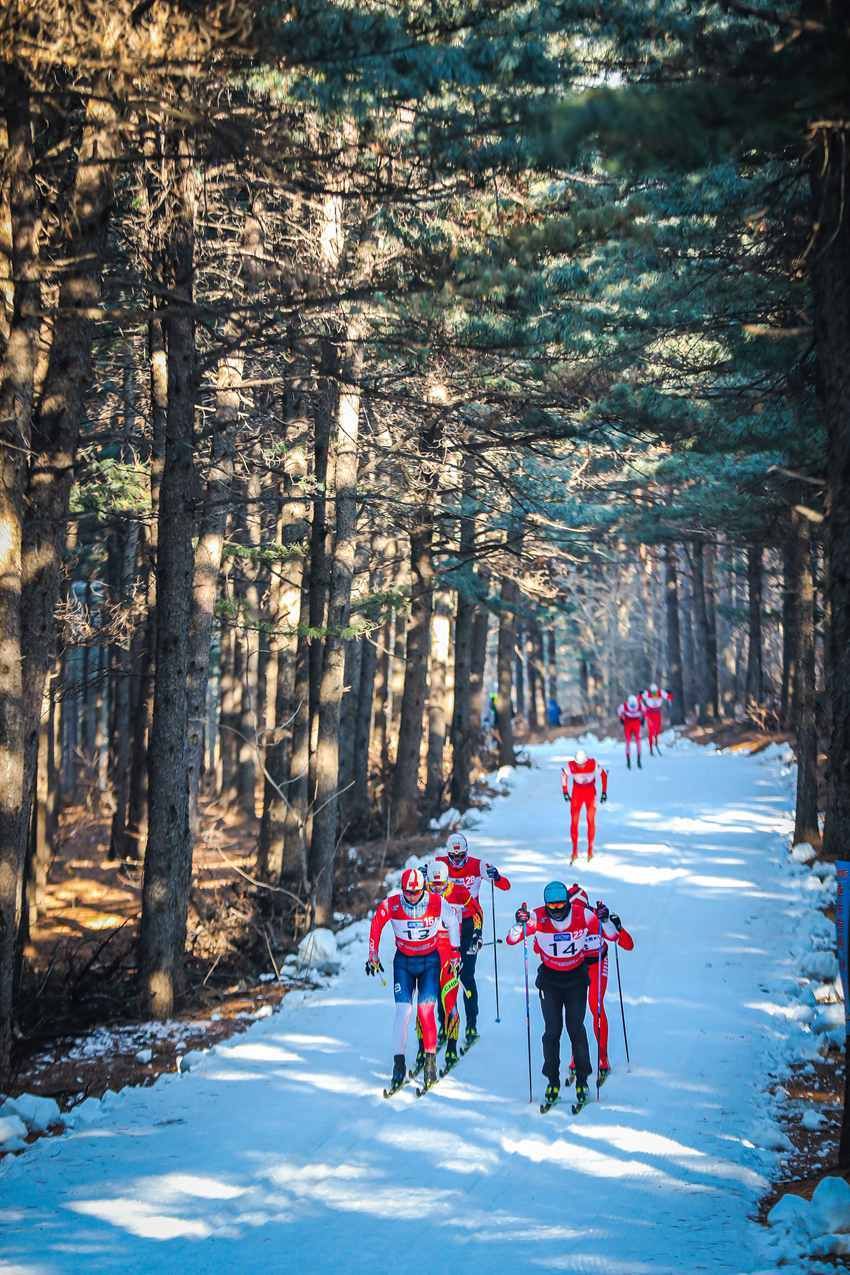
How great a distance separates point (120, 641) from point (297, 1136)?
9.64 metres

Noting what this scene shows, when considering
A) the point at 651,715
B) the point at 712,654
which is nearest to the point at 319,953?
the point at 651,715

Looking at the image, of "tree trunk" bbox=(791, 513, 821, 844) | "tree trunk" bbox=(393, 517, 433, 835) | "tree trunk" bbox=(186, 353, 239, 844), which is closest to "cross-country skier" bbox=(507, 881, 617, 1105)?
"tree trunk" bbox=(186, 353, 239, 844)

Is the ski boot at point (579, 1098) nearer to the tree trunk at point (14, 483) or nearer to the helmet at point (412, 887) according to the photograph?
the helmet at point (412, 887)

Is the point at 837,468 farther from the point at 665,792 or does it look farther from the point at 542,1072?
the point at 665,792

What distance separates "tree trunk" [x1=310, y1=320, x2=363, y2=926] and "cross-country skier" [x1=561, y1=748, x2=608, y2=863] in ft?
16.1

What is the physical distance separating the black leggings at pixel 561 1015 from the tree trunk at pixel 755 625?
22275 millimetres

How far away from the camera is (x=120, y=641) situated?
1664 centimetres

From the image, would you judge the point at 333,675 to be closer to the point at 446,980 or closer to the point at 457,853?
the point at 457,853

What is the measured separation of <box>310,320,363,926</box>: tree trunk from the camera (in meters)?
15.5

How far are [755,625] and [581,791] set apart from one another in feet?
56.5

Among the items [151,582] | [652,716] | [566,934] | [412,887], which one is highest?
[151,582]

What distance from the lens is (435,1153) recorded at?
8.20 metres

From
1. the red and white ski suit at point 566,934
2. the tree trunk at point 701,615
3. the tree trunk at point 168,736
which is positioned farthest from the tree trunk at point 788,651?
the red and white ski suit at point 566,934

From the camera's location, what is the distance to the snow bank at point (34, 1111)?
874 centimetres
